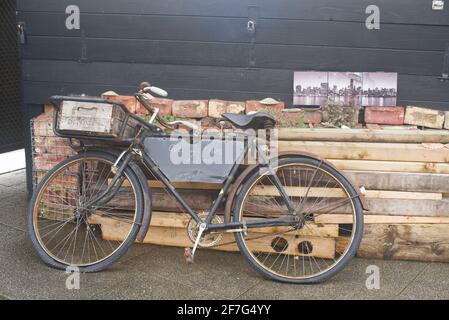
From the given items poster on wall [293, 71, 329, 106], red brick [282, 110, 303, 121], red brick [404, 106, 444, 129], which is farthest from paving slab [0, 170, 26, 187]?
red brick [404, 106, 444, 129]

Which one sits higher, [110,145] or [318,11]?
[318,11]

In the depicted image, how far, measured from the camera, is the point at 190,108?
521 cm

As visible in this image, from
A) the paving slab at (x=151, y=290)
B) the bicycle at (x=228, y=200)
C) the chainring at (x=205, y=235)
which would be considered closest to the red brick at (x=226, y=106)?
the bicycle at (x=228, y=200)

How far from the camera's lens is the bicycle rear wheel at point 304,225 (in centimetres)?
429

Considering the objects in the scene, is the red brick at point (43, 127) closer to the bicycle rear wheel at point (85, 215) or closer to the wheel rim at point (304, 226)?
the bicycle rear wheel at point (85, 215)

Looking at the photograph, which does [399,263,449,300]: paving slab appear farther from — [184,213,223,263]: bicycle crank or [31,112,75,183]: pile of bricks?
[31,112,75,183]: pile of bricks

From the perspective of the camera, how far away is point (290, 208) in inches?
161

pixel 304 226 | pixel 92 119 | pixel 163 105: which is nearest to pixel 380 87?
pixel 304 226

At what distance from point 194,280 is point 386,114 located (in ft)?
7.55

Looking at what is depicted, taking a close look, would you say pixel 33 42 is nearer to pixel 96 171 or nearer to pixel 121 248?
pixel 96 171

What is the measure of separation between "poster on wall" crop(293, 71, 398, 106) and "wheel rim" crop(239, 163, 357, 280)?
945mm

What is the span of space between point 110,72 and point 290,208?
232 cm

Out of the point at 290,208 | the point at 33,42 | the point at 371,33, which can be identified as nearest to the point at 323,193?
the point at 290,208

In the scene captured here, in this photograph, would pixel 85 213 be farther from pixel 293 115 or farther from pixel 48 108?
pixel 293 115
